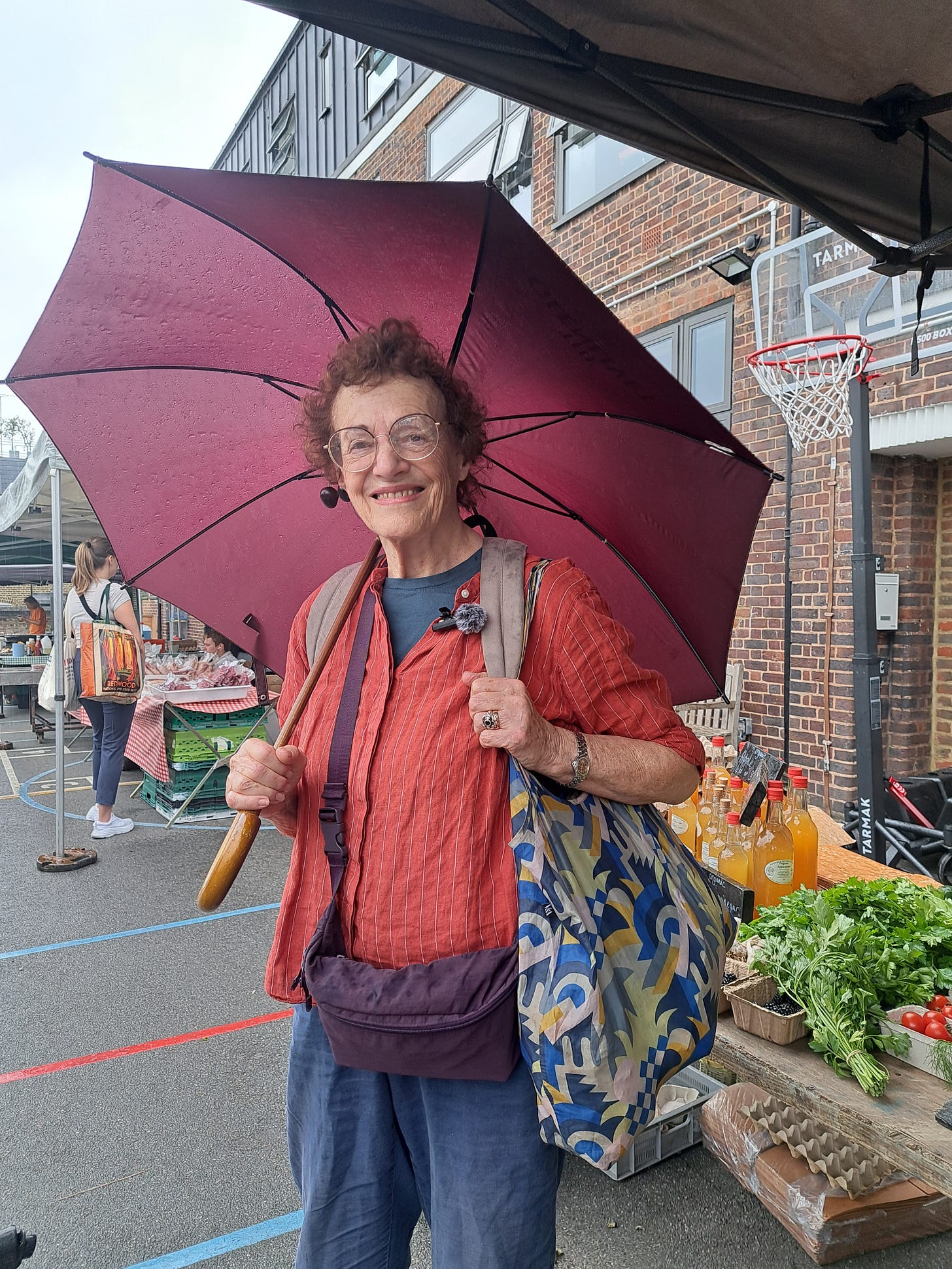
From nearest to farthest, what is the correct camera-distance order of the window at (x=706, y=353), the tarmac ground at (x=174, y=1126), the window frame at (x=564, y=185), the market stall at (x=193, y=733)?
the tarmac ground at (x=174, y=1126) → the window at (x=706, y=353) → the market stall at (x=193, y=733) → the window frame at (x=564, y=185)

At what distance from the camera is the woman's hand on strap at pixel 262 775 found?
55.3 inches

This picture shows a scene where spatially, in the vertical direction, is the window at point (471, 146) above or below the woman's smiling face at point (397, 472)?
above

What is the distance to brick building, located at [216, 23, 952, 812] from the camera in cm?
579

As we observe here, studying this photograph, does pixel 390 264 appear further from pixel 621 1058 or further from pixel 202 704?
pixel 202 704

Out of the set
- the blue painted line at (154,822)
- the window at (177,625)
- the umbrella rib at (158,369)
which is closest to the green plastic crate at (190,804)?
the blue painted line at (154,822)

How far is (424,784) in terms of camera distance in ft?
4.47

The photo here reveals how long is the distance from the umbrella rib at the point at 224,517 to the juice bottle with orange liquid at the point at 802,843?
186cm

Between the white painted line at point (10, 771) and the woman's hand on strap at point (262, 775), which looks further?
the white painted line at point (10, 771)

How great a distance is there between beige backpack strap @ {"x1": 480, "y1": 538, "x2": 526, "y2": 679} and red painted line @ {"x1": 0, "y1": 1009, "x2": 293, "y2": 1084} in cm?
309

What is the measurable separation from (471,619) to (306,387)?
2.65ft

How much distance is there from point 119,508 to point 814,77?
1.87 meters

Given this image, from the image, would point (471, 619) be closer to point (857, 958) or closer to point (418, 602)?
point (418, 602)

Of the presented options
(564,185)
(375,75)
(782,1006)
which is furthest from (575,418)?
(375,75)

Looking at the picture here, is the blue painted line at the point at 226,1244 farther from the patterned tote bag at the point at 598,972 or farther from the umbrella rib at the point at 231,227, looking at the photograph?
the umbrella rib at the point at 231,227
